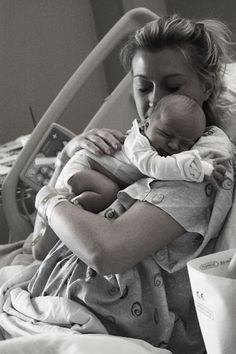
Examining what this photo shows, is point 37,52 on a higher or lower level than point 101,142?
lower

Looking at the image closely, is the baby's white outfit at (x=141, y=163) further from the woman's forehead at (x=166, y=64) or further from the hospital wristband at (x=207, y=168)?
the woman's forehead at (x=166, y=64)

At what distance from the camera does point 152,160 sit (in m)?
1.53

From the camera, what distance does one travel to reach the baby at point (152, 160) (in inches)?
58.4

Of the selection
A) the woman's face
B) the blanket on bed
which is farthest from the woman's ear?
the blanket on bed

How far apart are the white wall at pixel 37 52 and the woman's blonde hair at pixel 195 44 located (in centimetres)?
240

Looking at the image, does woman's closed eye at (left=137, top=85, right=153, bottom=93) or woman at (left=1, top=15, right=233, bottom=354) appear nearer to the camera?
woman at (left=1, top=15, right=233, bottom=354)

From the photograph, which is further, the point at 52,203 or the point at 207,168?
the point at 52,203

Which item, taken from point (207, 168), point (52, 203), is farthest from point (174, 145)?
point (52, 203)

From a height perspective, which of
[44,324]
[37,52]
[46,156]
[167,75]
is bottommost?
[37,52]

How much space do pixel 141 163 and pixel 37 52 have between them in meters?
2.75

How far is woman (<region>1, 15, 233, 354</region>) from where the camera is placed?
1479mm

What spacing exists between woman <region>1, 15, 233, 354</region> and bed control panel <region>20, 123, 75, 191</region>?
80 cm

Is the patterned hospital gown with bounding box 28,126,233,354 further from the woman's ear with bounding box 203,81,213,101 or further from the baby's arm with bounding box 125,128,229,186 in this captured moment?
the woman's ear with bounding box 203,81,213,101

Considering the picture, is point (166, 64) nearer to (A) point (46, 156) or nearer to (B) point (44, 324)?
(B) point (44, 324)
